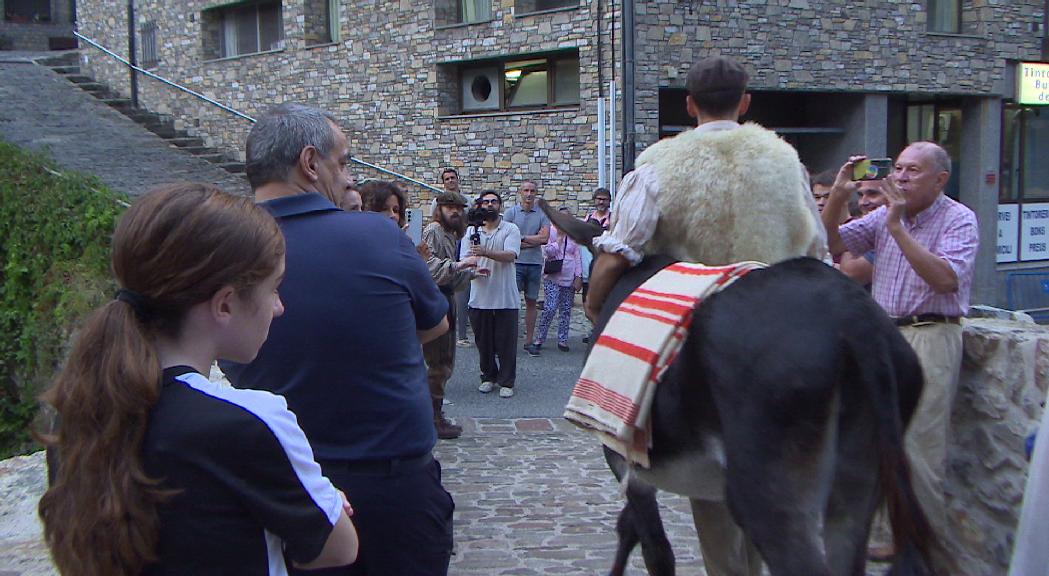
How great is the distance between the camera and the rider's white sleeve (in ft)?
11.9

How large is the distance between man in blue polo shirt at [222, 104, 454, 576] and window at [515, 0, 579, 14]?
1462cm

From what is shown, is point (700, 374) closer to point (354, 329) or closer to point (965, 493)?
point (354, 329)

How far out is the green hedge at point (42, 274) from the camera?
10984 mm

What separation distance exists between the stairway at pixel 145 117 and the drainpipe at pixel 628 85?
26.4ft

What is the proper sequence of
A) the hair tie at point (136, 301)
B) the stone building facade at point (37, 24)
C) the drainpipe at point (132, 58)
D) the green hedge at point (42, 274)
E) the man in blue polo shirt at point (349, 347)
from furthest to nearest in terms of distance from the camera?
the stone building facade at point (37, 24) → the drainpipe at point (132, 58) → the green hedge at point (42, 274) → the man in blue polo shirt at point (349, 347) → the hair tie at point (136, 301)

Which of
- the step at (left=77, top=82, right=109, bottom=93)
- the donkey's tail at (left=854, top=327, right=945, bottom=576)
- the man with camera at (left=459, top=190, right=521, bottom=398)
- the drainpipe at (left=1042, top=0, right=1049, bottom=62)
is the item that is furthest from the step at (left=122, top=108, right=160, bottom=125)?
the donkey's tail at (left=854, top=327, right=945, bottom=576)

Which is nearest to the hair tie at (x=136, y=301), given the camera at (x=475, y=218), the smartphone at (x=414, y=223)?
the smartphone at (x=414, y=223)

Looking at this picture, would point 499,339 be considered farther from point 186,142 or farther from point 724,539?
point 186,142

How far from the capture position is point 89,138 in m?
18.7

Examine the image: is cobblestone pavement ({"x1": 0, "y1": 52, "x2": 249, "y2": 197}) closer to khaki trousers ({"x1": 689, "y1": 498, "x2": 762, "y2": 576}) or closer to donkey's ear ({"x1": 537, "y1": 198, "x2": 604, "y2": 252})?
donkey's ear ({"x1": 537, "y1": 198, "x2": 604, "y2": 252})

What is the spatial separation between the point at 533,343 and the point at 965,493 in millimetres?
8043

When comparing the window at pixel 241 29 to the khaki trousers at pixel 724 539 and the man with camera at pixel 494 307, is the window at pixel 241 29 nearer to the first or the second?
the man with camera at pixel 494 307

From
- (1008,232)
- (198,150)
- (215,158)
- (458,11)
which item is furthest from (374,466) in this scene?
(1008,232)

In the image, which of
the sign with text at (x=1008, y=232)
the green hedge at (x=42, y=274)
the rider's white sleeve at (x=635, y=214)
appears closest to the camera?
the rider's white sleeve at (x=635, y=214)
